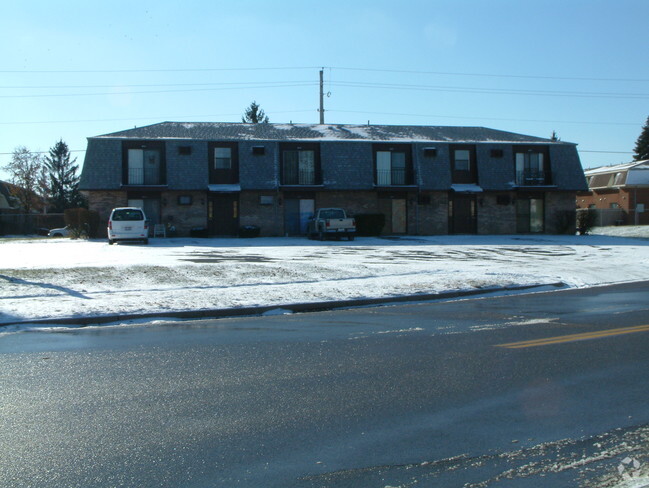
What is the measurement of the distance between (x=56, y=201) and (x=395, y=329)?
74.6 m

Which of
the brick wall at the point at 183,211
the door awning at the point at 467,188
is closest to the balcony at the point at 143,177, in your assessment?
the brick wall at the point at 183,211

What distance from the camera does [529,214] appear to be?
4144 centimetres

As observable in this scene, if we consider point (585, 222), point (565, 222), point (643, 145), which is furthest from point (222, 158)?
point (643, 145)

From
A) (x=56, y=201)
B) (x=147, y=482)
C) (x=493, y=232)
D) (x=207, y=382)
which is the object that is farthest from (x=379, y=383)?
(x=56, y=201)

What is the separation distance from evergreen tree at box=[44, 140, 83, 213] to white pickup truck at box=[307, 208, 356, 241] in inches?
1985

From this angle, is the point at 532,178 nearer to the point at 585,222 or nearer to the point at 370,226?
the point at 585,222

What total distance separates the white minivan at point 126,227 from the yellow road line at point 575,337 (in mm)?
23900

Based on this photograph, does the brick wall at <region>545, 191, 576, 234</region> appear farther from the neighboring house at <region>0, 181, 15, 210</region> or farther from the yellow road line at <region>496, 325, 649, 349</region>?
the neighboring house at <region>0, 181, 15, 210</region>

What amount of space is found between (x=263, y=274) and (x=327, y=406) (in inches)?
449

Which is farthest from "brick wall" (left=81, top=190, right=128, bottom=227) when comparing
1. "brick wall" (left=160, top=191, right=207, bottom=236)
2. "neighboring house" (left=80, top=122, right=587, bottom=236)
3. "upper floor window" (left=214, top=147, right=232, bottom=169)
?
"upper floor window" (left=214, top=147, right=232, bottom=169)

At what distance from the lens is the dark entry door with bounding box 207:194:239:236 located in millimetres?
37984

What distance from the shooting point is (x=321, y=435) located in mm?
5168

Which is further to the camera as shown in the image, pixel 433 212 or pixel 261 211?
pixel 433 212

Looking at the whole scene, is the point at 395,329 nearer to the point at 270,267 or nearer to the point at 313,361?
the point at 313,361
